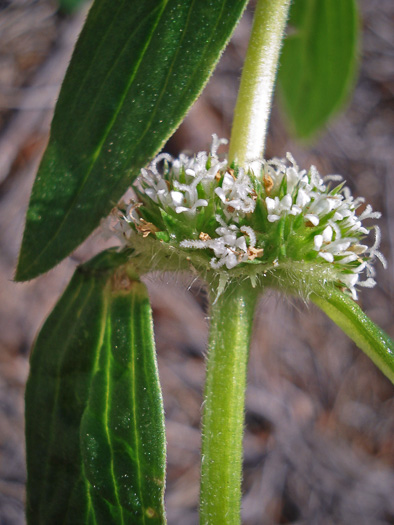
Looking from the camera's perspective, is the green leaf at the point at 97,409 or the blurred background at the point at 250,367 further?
the blurred background at the point at 250,367

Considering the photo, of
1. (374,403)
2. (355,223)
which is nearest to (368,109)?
(374,403)

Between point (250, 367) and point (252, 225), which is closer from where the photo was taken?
point (252, 225)

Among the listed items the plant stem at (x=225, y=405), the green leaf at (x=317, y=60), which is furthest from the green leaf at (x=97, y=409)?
the green leaf at (x=317, y=60)

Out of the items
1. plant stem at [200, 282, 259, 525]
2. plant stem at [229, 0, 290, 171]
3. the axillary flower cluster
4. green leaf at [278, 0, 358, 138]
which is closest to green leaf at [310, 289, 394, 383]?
the axillary flower cluster

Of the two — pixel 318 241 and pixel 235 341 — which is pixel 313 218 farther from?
pixel 235 341

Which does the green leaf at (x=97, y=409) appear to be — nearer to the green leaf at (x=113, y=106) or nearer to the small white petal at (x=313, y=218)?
the green leaf at (x=113, y=106)

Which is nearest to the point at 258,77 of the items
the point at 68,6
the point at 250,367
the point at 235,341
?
the point at 235,341

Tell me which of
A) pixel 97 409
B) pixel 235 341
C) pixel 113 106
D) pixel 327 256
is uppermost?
pixel 113 106
